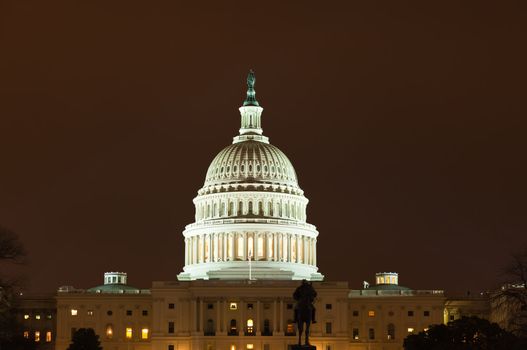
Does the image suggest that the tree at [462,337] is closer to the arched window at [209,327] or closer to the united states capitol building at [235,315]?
the united states capitol building at [235,315]

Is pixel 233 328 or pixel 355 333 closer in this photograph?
pixel 233 328

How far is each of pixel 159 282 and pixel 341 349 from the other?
22.6 meters

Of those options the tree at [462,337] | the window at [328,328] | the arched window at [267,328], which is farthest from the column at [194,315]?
the tree at [462,337]

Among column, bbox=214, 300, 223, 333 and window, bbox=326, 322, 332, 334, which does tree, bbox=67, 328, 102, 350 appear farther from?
window, bbox=326, 322, 332, 334

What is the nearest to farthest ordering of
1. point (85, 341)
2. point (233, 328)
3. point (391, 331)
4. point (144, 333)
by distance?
point (85, 341) → point (233, 328) → point (144, 333) → point (391, 331)

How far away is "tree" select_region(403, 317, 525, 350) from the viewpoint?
13750cm

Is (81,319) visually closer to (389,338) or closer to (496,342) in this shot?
(389,338)

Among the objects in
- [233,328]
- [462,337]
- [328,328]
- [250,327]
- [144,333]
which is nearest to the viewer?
[462,337]

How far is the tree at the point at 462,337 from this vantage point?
137500 millimetres

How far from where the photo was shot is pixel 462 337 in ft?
470

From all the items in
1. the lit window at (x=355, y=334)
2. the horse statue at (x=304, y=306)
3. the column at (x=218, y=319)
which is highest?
the column at (x=218, y=319)

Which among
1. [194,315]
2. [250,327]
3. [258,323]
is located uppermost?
[194,315]

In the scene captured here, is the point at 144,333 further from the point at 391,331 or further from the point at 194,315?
the point at 391,331

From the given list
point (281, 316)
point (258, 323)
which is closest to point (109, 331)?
point (258, 323)
